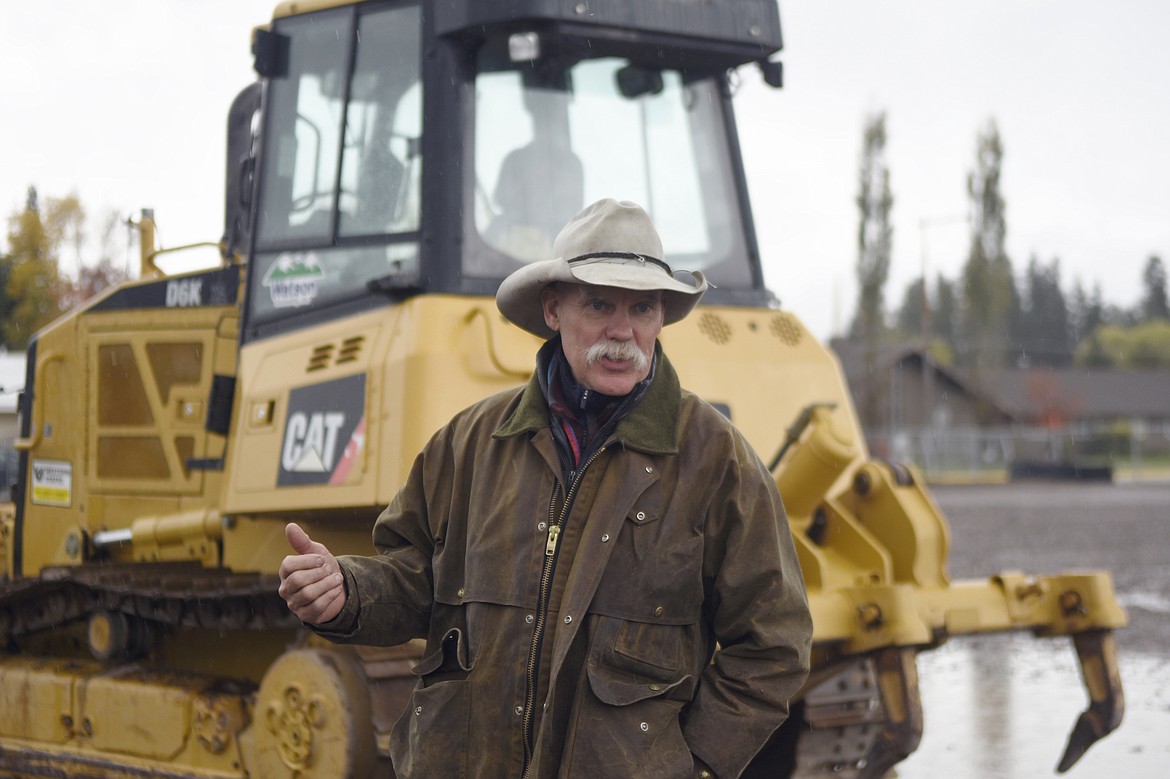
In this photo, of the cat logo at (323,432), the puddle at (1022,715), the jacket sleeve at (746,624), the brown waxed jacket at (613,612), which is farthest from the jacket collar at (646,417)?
the puddle at (1022,715)

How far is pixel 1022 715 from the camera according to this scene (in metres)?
8.70

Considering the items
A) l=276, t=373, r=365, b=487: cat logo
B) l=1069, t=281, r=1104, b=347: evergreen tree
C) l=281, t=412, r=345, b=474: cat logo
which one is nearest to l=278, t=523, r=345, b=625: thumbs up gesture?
l=276, t=373, r=365, b=487: cat logo

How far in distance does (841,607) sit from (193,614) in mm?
2591

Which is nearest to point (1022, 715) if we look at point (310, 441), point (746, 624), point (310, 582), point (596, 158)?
point (596, 158)

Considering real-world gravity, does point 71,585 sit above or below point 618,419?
below

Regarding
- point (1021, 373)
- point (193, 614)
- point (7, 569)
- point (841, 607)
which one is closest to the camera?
point (841, 607)

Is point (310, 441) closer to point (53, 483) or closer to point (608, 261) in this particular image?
→ point (53, 483)

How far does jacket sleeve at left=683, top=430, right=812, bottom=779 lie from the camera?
9.86ft

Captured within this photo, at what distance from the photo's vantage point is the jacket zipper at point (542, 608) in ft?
10.1

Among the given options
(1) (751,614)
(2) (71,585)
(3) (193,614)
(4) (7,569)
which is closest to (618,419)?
(1) (751,614)

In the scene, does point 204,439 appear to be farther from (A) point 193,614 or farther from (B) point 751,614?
(B) point 751,614

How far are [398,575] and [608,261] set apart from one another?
0.84m

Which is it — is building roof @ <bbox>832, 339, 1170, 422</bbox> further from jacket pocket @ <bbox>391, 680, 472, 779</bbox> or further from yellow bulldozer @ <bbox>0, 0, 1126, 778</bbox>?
jacket pocket @ <bbox>391, 680, 472, 779</bbox>

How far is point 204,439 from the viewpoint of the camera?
262 inches
